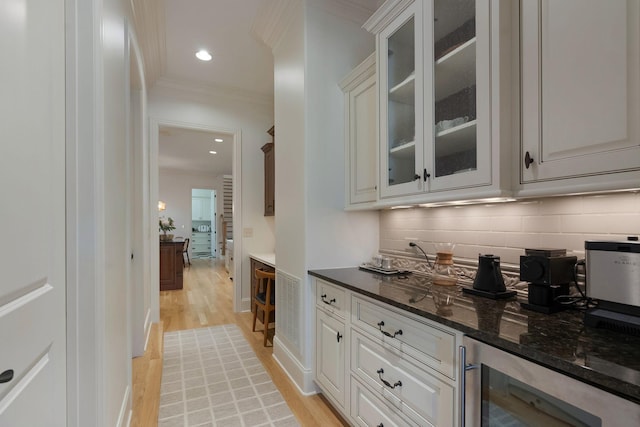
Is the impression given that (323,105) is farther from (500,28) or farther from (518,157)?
(518,157)

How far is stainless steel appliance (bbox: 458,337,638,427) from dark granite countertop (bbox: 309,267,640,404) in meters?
0.03

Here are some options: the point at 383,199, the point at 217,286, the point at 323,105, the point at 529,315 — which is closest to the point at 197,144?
the point at 217,286

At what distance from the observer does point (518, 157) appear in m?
1.20

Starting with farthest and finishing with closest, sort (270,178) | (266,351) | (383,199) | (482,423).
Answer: (270,178), (266,351), (383,199), (482,423)

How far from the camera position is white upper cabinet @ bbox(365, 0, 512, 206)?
121 cm

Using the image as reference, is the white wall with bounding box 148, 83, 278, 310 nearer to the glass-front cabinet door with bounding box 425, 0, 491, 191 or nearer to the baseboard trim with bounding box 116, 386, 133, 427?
the baseboard trim with bounding box 116, 386, 133, 427

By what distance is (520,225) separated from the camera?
4.83 ft

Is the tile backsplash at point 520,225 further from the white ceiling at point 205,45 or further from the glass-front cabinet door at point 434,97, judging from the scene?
the white ceiling at point 205,45

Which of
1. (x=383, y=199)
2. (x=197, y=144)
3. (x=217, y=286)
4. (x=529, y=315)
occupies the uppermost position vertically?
(x=197, y=144)

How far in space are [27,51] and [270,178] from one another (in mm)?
3088

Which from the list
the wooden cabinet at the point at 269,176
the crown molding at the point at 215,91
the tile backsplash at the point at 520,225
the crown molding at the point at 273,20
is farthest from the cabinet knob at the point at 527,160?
the crown molding at the point at 215,91

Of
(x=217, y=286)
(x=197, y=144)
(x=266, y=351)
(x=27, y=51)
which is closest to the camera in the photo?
(x=27, y=51)

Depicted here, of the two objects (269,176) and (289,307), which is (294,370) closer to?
(289,307)

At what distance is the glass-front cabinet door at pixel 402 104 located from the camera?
1.58 metres
